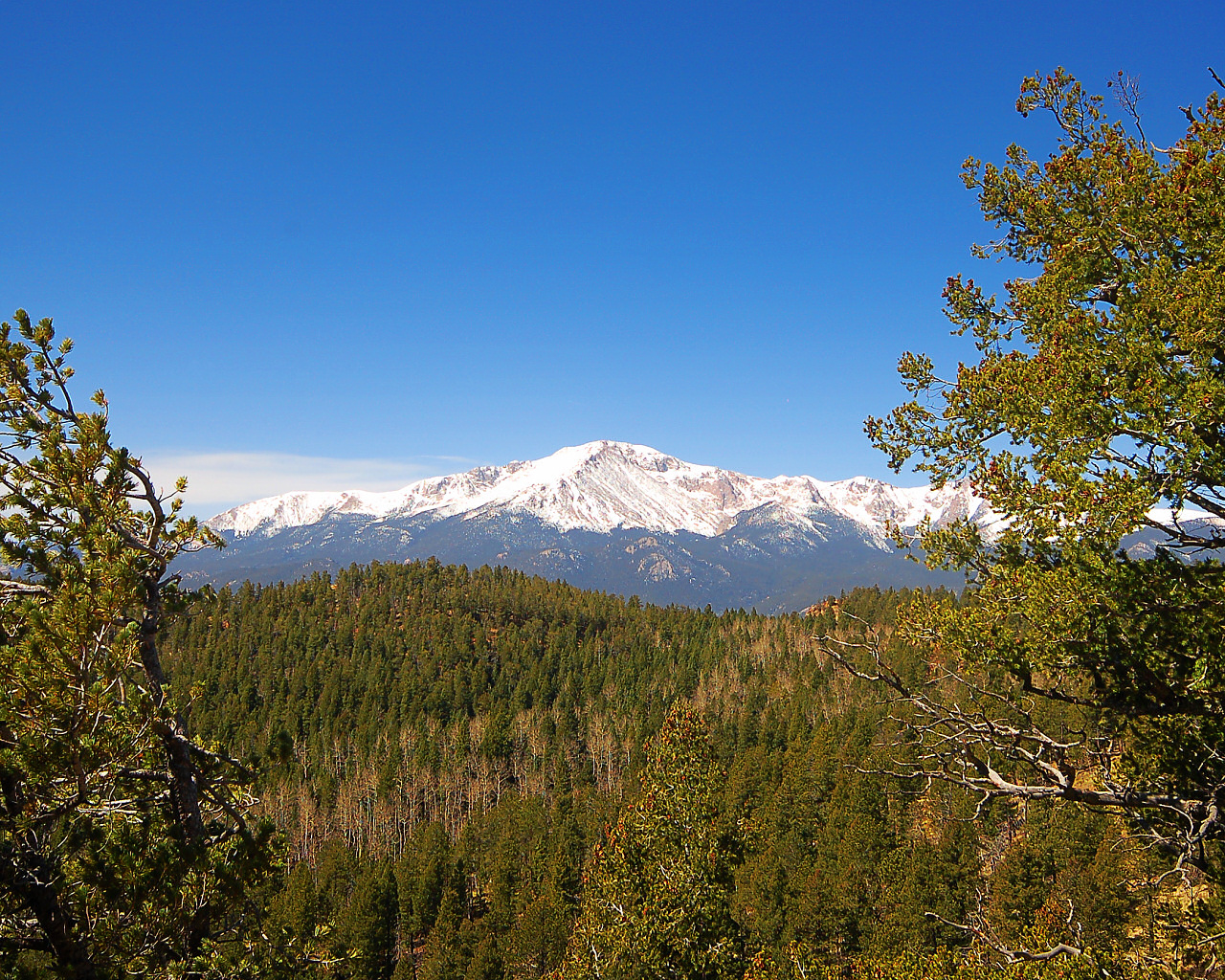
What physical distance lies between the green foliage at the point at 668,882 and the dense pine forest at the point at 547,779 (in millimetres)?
504

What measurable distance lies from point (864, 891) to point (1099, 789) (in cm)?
3757

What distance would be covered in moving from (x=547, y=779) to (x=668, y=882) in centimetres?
8640

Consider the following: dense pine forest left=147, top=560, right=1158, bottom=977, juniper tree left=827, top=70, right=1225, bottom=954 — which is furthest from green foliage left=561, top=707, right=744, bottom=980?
juniper tree left=827, top=70, right=1225, bottom=954

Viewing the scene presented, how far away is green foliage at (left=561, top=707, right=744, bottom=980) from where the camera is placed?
18.3 m

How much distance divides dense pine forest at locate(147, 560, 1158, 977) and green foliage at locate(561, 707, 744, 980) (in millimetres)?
504

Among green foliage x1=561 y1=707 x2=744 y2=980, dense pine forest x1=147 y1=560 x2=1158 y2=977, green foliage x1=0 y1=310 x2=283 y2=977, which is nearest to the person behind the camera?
green foliage x1=0 y1=310 x2=283 y2=977

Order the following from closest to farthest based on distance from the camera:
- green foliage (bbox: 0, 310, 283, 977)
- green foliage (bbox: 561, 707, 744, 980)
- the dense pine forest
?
green foliage (bbox: 0, 310, 283, 977) → green foliage (bbox: 561, 707, 744, 980) → the dense pine forest

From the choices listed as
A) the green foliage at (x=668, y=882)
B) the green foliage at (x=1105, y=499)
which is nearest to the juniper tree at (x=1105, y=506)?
the green foliage at (x=1105, y=499)

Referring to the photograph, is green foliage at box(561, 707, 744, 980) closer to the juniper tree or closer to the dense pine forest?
the dense pine forest

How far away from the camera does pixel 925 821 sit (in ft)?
168

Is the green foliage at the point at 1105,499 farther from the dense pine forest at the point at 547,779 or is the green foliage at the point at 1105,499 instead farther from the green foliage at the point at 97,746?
the green foliage at the point at 97,746

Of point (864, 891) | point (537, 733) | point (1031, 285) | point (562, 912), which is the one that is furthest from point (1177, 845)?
point (537, 733)

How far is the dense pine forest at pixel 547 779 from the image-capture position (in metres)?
33.4

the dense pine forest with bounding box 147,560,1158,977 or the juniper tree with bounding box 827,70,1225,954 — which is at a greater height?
the juniper tree with bounding box 827,70,1225,954
